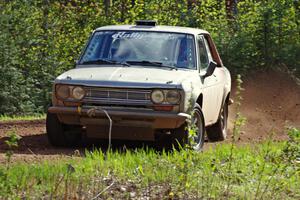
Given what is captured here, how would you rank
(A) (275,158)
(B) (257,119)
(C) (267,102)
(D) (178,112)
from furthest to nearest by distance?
(C) (267,102) < (B) (257,119) < (D) (178,112) < (A) (275,158)

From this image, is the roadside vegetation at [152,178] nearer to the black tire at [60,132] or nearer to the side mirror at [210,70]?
the black tire at [60,132]

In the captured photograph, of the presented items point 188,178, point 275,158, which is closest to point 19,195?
point 188,178

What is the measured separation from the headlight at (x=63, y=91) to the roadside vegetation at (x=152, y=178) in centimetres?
202

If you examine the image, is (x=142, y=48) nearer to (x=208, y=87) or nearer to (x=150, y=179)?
(x=208, y=87)

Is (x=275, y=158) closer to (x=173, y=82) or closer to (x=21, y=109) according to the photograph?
(x=173, y=82)

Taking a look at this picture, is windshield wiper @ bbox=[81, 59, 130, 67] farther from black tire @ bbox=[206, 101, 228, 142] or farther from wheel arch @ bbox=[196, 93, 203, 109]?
black tire @ bbox=[206, 101, 228, 142]

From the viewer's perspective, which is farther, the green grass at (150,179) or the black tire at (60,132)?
the black tire at (60,132)

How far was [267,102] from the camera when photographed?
20156 mm

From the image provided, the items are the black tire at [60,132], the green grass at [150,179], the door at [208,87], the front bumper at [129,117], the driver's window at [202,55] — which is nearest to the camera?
the green grass at [150,179]

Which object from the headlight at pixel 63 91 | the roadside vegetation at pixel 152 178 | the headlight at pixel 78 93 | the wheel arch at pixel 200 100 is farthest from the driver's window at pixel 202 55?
the roadside vegetation at pixel 152 178

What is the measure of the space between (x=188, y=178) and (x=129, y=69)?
3.78 m

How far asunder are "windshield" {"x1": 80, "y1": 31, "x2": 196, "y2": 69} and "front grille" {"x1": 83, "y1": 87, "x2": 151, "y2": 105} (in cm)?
97

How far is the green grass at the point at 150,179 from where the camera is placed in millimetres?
7652

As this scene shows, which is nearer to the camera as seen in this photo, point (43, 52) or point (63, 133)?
point (63, 133)
